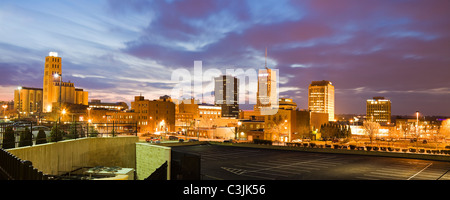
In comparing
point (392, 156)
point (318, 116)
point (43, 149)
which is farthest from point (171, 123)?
point (43, 149)

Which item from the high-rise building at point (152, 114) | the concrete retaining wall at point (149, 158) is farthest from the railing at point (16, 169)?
the high-rise building at point (152, 114)

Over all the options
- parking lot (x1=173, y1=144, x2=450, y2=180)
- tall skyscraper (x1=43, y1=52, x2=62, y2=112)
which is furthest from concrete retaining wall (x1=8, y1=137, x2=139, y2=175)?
tall skyscraper (x1=43, y1=52, x2=62, y2=112)

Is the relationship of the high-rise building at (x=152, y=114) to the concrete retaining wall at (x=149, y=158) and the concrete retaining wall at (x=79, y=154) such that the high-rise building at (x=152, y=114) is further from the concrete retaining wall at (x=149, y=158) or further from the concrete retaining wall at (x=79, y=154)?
the concrete retaining wall at (x=149, y=158)

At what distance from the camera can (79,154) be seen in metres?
20.2

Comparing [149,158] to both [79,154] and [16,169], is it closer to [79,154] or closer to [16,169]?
[79,154]

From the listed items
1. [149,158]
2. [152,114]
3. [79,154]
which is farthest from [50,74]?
[149,158]

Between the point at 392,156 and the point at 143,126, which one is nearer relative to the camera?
the point at 392,156

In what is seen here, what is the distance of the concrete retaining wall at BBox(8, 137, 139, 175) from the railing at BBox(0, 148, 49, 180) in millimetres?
6243

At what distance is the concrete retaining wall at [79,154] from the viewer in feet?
49.1

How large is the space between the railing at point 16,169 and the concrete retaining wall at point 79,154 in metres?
6.24
